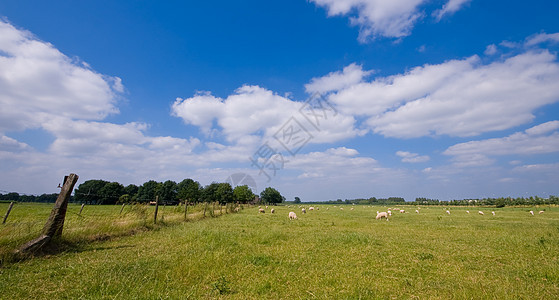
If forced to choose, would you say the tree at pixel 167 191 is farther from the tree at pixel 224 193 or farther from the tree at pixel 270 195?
the tree at pixel 270 195

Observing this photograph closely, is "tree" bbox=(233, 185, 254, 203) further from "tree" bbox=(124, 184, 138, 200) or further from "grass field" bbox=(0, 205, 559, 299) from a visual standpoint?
"grass field" bbox=(0, 205, 559, 299)

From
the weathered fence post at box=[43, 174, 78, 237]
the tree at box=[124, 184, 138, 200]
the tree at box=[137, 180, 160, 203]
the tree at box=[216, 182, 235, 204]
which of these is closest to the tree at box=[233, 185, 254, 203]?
the tree at box=[216, 182, 235, 204]

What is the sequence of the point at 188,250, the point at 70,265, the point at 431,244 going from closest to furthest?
1. the point at 70,265
2. the point at 188,250
3. the point at 431,244

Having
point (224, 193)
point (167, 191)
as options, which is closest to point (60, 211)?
point (224, 193)

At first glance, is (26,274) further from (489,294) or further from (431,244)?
(431,244)

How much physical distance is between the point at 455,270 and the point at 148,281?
7.61 meters

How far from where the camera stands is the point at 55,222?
7.64 m

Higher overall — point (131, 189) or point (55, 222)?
point (131, 189)

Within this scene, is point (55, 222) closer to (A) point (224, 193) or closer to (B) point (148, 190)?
(A) point (224, 193)

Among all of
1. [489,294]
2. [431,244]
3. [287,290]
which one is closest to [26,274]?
A: [287,290]

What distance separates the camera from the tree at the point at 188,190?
335ft

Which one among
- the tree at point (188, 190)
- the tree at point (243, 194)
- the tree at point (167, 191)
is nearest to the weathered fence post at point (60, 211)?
the tree at point (188, 190)

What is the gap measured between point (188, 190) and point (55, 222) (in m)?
102

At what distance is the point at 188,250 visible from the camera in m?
7.81
